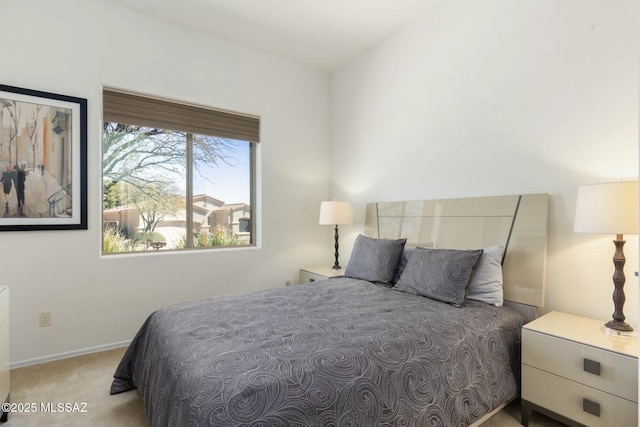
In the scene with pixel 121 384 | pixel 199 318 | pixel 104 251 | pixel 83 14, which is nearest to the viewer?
pixel 199 318

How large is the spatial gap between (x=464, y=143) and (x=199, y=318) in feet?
7.83

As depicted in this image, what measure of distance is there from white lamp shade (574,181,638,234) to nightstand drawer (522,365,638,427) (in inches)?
31.7

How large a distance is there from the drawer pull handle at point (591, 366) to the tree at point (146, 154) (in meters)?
3.37

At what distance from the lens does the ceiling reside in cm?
281

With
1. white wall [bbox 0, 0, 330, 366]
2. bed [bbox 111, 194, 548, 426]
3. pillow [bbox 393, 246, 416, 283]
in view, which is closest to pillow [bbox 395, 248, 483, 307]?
bed [bbox 111, 194, 548, 426]

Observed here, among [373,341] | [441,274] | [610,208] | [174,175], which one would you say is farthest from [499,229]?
[174,175]

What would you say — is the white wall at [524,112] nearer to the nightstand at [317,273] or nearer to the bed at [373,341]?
the bed at [373,341]

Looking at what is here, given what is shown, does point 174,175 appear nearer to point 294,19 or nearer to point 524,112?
point 294,19

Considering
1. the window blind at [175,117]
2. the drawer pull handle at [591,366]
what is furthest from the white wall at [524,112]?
the window blind at [175,117]

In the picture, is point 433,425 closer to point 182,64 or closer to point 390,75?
point 390,75

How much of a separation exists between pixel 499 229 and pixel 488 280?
438 mm

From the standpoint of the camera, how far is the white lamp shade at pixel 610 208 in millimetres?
1630

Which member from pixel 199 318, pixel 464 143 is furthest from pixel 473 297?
pixel 199 318

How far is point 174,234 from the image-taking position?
3246mm
